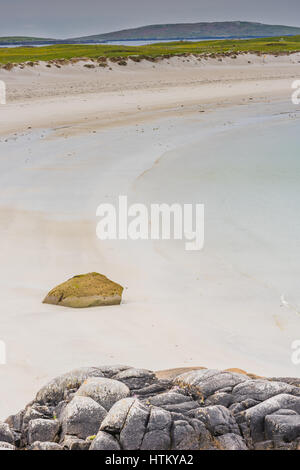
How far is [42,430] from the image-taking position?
221 inches

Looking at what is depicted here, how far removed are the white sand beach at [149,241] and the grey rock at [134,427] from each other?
1.81 m

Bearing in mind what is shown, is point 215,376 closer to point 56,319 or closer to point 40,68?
point 56,319

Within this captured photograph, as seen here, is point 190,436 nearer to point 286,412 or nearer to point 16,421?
point 286,412

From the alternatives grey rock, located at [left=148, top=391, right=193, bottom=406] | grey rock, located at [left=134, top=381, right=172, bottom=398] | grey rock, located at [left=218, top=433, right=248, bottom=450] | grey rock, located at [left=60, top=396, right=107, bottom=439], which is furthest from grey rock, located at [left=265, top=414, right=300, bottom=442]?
grey rock, located at [left=60, top=396, right=107, bottom=439]

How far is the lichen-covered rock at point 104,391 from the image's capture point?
594cm

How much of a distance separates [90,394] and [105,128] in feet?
76.7

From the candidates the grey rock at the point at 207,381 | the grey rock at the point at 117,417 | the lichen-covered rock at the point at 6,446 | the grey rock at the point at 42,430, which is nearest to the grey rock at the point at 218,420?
the grey rock at the point at 207,381

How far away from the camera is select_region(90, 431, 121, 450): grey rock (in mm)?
5195

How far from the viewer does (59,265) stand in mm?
11383

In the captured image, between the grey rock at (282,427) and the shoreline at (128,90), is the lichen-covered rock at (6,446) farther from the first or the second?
the shoreline at (128,90)

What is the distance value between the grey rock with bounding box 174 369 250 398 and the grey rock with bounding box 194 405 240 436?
18.6 inches

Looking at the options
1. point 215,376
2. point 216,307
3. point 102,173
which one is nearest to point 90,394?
point 215,376

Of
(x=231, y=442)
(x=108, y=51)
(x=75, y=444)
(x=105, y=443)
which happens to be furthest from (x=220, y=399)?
(x=108, y=51)

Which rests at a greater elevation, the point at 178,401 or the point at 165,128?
the point at 165,128
